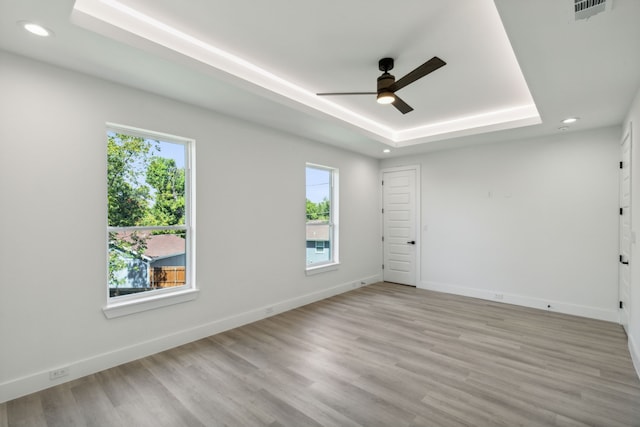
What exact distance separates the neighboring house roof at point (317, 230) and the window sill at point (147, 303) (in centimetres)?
211

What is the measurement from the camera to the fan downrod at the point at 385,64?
9.24ft

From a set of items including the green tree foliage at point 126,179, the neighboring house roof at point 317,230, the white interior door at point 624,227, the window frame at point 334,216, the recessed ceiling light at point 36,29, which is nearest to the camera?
the recessed ceiling light at point 36,29

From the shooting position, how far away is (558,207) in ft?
14.7

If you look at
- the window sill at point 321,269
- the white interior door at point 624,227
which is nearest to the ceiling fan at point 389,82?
the white interior door at point 624,227

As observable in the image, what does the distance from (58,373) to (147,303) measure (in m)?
0.81

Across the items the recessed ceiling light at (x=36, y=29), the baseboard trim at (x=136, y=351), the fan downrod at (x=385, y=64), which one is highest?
the fan downrod at (x=385, y=64)

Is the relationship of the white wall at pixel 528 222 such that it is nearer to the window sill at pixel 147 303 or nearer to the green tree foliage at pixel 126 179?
the window sill at pixel 147 303

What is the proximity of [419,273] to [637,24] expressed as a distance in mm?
4640

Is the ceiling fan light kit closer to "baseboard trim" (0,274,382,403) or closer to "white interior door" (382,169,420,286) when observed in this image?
"baseboard trim" (0,274,382,403)

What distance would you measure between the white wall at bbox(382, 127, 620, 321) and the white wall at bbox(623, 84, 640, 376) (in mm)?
1185

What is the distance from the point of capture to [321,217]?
529 cm

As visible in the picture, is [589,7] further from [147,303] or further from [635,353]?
[147,303]

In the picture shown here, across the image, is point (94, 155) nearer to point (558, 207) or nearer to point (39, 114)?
point (39, 114)

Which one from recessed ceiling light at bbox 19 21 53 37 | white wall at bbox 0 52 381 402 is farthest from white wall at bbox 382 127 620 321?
recessed ceiling light at bbox 19 21 53 37
